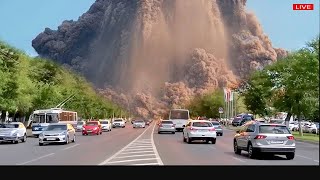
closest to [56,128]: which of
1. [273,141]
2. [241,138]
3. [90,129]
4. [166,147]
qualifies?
[166,147]

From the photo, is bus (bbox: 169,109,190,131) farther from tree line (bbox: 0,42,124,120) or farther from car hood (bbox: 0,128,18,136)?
car hood (bbox: 0,128,18,136)

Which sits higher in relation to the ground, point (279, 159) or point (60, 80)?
A: point (60, 80)

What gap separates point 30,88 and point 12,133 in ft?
100

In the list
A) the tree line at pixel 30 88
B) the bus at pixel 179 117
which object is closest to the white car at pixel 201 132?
the tree line at pixel 30 88

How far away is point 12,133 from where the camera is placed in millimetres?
39469

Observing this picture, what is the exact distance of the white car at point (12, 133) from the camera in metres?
39.2

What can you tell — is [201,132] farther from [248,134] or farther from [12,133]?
[248,134]

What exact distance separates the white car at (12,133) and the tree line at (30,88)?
13.4 metres

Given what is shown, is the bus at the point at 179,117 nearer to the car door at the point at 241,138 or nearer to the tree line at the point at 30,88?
the tree line at the point at 30,88

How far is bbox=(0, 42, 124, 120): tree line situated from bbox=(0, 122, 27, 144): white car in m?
13.4
